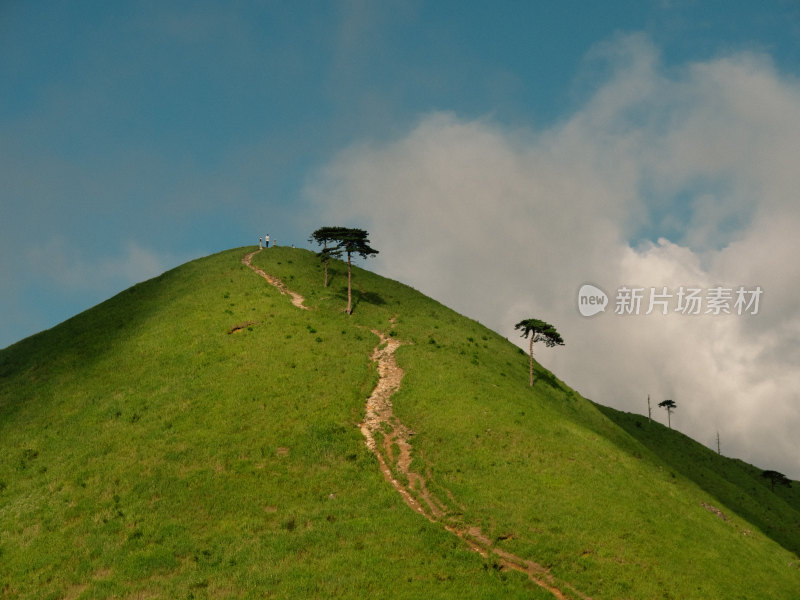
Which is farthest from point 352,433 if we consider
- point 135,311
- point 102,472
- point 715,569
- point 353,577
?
point 135,311

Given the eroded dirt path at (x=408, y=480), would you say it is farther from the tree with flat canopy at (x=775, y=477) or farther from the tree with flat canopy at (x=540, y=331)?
the tree with flat canopy at (x=775, y=477)

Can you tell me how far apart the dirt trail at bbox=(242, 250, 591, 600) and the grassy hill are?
0.40m

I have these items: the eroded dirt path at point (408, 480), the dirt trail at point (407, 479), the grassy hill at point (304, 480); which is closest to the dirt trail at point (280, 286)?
the grassy hill at point (304, 480)

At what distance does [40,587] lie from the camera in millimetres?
25578

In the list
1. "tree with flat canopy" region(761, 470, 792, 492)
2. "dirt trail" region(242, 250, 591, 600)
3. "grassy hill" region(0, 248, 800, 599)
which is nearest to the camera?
"grassy hill" region(0, 248, 800, 599)

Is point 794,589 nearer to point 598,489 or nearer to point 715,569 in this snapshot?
point 715,569

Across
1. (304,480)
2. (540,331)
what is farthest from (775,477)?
(304,480)

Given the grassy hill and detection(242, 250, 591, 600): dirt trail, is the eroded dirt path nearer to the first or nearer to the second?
detection(242, 250, 591, 600): dirt trail

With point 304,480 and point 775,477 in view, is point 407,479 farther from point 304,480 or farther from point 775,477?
point 775,477

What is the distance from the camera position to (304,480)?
3462cm

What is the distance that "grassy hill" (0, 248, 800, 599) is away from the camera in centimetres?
2688

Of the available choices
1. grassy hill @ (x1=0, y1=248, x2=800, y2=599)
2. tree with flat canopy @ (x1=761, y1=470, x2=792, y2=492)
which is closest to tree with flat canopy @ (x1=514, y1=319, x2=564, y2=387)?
grassy hill @ (x1=0, y1=248, x2=800, y2=599)

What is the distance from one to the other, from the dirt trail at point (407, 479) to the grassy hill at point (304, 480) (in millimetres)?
401

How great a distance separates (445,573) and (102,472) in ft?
83.5
